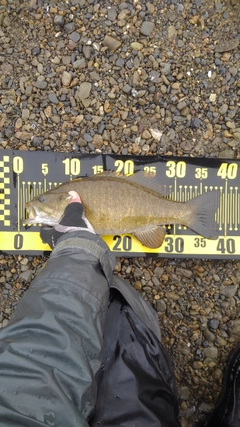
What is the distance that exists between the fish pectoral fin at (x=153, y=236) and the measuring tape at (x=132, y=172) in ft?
0.31

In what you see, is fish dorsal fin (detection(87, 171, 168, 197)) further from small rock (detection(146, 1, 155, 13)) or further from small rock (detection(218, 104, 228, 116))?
small rock (detection(146, 1, 155, 13))

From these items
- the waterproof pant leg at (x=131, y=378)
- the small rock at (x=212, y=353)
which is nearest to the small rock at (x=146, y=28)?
the waterproof pant leg at (x=131, y=378)

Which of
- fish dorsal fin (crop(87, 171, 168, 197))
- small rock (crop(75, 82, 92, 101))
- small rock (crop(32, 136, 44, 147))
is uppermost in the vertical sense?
small rock (crop(75, 82, 92, 101))

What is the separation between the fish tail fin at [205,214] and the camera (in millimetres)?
2715

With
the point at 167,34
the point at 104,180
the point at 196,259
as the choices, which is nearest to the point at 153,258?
the point at 196,259

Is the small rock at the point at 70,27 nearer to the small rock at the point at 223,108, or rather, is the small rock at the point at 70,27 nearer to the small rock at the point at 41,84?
the small rock at the point at 41,84

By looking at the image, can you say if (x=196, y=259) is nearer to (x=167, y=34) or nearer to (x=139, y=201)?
(x=139, y=201)

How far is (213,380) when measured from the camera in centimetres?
284

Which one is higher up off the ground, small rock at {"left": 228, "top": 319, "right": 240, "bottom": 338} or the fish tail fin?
the fish tail fin

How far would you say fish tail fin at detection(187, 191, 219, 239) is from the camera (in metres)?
2.71

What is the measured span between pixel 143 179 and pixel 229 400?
74.9 inches

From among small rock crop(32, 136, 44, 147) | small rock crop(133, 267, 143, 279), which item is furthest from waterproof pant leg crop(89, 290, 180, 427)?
small rock crop(32, 136, 44, 147)

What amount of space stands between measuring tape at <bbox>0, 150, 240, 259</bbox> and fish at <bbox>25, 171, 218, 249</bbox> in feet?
0.29

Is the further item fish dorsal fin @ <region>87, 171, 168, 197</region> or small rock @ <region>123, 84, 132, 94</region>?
small rock @ <region>123, 84, 132, 94</region>
